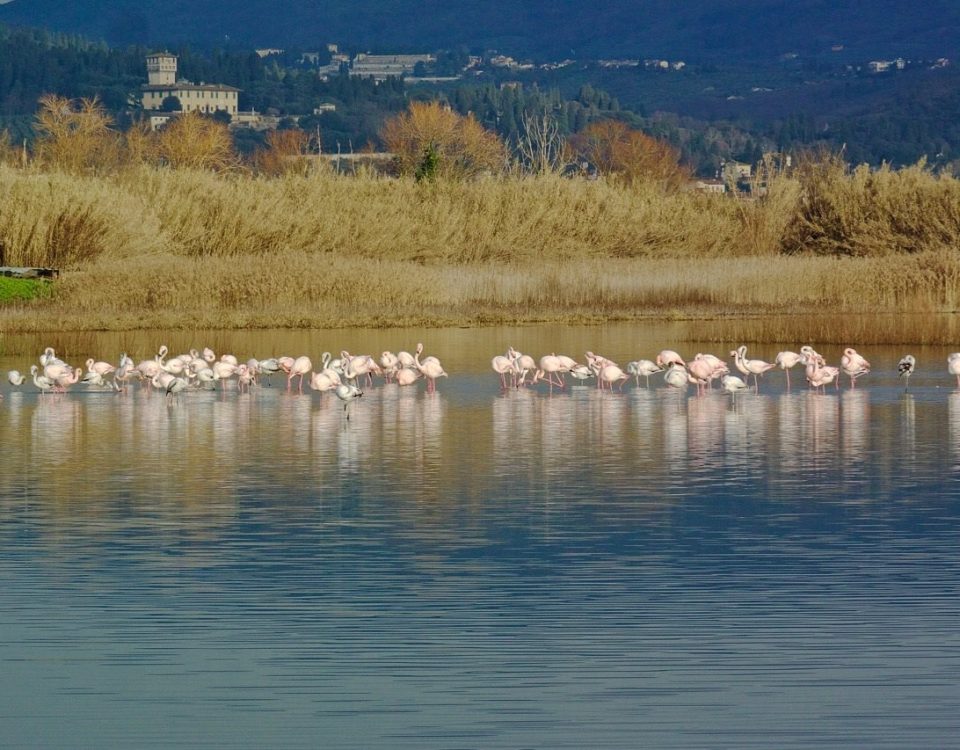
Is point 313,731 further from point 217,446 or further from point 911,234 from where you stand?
point 911,234

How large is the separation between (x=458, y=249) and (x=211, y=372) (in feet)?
77.7

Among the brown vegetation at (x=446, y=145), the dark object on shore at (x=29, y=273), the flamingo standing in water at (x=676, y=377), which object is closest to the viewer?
the flamingo standing in water at (x=676, y=377)

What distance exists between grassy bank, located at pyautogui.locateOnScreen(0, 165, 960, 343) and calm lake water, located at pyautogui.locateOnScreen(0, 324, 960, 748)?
14118 millimetres

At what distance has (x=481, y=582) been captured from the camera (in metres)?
10.2

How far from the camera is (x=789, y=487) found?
13688 millimetres

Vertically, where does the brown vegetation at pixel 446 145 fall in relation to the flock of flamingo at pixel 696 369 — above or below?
above

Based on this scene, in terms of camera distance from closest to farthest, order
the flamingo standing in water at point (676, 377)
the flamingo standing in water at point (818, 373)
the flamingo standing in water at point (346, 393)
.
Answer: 1. the flamingo standing in water at point (346, 393)
2. the flamingo standing in water at point (676, 377)
3. the flamingo standing in water at point (818, 373)

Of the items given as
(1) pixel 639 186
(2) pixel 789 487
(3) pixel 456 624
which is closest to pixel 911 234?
(1) pixel 639 186

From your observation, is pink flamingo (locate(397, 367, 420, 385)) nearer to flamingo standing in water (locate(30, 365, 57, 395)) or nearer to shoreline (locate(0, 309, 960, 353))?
flamingo standing in water (locate(30, 365, 57, 395))

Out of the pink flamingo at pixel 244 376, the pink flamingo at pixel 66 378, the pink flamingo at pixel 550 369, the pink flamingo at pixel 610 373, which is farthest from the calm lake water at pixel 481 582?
the pink flamingo at pixel 550 369

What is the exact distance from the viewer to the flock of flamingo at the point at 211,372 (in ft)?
66.3

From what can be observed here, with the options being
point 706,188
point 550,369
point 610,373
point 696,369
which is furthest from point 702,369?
point 706,188

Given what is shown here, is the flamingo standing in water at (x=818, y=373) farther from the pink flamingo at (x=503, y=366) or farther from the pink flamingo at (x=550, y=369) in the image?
the pink flamingo at (x=503, y=366)

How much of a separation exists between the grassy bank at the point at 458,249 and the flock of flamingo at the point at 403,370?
8.11 meters
